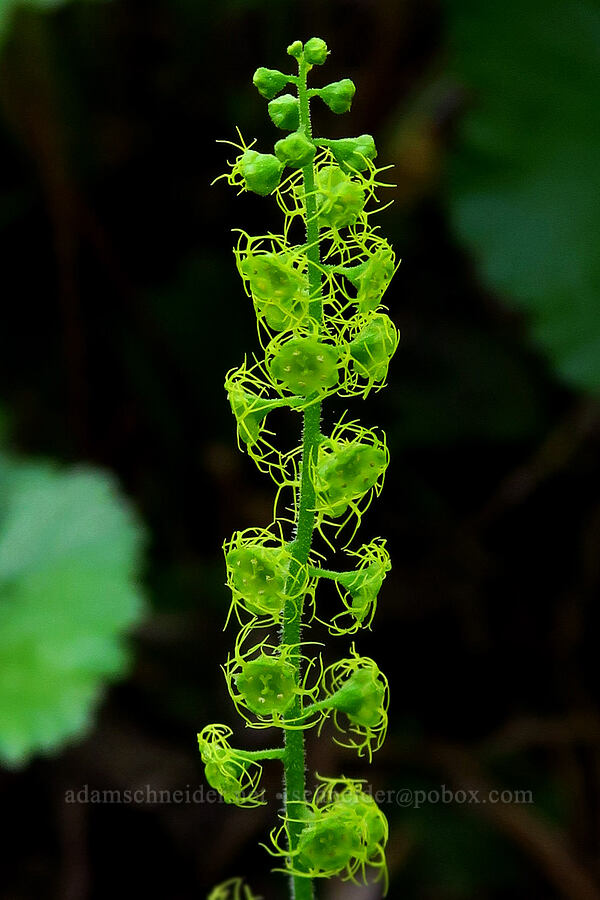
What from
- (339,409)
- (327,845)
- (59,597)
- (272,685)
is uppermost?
(339,409)

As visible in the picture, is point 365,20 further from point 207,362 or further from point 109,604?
point 109,604

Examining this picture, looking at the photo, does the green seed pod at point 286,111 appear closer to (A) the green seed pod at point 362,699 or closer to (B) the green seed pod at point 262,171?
(B) the green seed pod at point 262,171

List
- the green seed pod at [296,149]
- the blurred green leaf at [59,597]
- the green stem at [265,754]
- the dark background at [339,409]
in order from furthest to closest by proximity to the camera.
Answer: the dark background at [339,409] < the blurred green leaf at [59,597] < the green stem at [265,754] < the green seed pod at [296,149]

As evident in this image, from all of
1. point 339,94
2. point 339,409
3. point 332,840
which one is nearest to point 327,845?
point 332,840

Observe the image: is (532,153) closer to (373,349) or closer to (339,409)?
(339,409)

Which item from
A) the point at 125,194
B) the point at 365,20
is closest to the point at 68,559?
the point at 125,194

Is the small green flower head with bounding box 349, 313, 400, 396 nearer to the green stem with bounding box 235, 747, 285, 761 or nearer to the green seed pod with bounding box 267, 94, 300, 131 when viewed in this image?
the green seed pod with bounding box 267, 94, 300, 131

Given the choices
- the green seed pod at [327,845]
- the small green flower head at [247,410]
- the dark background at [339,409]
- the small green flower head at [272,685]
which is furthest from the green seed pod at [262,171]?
the dark background at [339,409]
